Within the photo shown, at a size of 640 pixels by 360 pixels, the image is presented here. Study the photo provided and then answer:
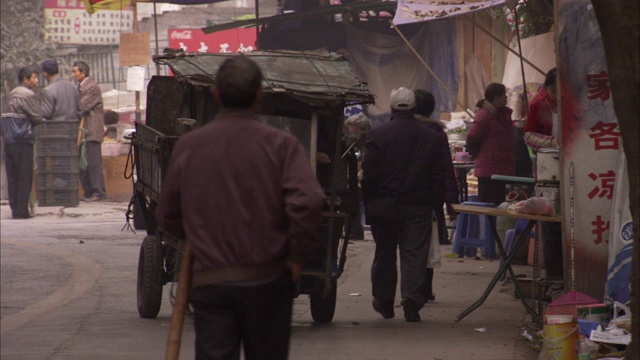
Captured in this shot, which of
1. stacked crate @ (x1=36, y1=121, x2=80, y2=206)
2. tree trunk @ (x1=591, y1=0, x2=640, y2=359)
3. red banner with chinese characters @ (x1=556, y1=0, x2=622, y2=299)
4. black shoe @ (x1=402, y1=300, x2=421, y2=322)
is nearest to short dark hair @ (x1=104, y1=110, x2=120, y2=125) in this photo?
stacked crate @ (x1=36, y1=121, x2=80, y2=206)

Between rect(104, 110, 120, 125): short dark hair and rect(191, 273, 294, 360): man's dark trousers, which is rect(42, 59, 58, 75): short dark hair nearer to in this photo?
rect(104, 110, 120, 125): short dark hair

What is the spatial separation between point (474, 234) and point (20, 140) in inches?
301

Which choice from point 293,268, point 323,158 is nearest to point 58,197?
point 323,158

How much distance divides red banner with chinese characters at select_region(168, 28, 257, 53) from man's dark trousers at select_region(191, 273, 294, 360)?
21.5 m

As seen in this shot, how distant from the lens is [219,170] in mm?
4875

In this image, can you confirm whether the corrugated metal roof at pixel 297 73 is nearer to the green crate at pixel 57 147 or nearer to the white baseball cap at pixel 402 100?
the white baseball cap at pixel 402 100

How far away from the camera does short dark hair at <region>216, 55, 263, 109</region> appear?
16.3 feet

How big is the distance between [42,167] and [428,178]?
12350 mm

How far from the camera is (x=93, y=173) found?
21781 millimetres

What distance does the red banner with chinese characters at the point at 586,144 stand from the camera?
848 cm

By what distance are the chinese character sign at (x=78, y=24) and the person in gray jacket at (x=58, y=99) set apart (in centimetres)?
1070

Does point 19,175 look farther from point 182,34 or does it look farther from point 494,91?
point 182,34

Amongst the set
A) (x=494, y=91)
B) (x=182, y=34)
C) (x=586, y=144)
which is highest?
(x=182, y=34)

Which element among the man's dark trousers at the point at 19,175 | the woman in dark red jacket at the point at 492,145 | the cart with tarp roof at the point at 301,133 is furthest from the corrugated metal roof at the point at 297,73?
the man's dark trousers at the point at 19,175
